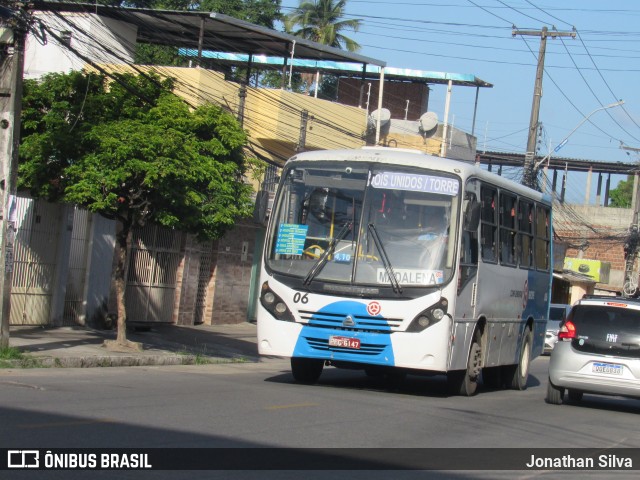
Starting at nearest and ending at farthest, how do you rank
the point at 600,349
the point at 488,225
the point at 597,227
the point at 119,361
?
the point at 600,349 < the point at 488,225 < the point at 119,361 < the point at 597,227

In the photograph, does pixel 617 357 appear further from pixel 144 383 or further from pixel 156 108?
pixel 156 108

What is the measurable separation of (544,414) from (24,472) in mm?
9082

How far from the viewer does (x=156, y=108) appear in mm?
16922

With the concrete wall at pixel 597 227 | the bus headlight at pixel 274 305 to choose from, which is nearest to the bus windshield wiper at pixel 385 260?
the bus headlight at pixel 274 305

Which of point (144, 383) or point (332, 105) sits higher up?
point (332, 105)

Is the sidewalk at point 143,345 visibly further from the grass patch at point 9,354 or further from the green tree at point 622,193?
Result: the green tree at point 622,193

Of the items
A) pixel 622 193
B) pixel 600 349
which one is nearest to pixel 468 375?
pixel 600 349

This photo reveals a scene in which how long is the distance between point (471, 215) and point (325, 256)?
2.23 meters

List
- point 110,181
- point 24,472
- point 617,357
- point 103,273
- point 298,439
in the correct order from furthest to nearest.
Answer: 1. point 103,273
2. point 110,181
3. point 617,357
4. point 298,439
5. point 24,472

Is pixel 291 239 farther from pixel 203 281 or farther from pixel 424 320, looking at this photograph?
pixel 203 281

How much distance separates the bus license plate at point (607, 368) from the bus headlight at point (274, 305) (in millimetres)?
4914

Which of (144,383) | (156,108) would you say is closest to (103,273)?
(156,108)

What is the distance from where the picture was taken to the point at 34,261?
19219 mm

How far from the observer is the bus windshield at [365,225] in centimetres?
1345
